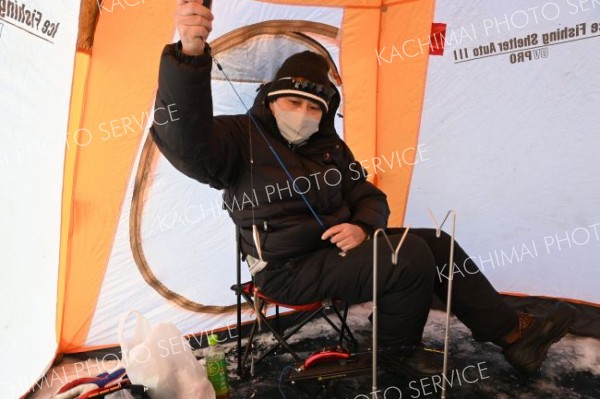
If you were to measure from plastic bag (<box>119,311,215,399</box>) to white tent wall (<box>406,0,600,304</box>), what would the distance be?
4.88 ft

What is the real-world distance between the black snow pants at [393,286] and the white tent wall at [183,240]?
539 mm

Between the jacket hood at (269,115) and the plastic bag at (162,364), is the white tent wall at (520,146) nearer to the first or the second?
the jacket hood at (269,115)

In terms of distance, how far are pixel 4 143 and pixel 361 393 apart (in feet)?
4.99

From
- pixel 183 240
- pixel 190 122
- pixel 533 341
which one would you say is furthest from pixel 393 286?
pixel 183 240

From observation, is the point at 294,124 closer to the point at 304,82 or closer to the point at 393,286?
the point at 304,82

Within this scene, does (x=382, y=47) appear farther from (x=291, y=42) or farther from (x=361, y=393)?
(x=361, y=393)

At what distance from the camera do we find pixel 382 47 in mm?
2490

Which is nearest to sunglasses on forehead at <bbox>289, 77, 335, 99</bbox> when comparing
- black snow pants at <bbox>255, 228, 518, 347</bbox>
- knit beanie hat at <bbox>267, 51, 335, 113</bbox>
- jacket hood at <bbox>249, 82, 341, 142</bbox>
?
knit beanie hat at <bbox>267, 51, 335, 113</bbox>

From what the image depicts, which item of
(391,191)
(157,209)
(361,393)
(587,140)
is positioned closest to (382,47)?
(391,191)

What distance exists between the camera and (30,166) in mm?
1662

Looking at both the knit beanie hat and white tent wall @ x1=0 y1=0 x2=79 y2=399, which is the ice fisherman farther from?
white tent wall @ x1=0 y1=0 x2=79 y2=399

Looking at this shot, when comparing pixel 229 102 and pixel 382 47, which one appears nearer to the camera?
pixel 229 102

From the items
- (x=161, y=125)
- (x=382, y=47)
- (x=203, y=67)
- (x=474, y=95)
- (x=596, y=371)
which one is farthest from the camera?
(x=382, y=47)

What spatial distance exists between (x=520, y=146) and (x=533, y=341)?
0.92m
